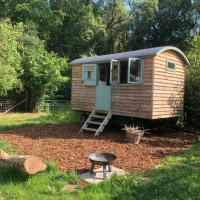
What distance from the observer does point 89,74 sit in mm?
13336

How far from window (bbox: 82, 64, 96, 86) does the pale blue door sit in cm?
45

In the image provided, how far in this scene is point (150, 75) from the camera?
11.0 m

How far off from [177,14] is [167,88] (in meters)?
20.3

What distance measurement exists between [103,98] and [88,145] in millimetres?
3209

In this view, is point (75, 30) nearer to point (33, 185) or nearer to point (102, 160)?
point (102, 160)

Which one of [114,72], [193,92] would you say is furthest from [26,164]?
[193,92]

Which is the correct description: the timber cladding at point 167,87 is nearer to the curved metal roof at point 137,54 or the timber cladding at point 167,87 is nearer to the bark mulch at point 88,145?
the curved metal roof at point 137,54

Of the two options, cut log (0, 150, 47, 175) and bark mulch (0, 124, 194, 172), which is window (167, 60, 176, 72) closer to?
bark mulch (0, 124, 194, 172)

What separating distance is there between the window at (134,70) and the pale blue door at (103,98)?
119cm

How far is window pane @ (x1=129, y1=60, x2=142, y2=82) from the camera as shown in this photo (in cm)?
1143

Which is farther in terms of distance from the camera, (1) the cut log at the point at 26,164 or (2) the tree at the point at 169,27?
(2) the tree at the point at 169,27

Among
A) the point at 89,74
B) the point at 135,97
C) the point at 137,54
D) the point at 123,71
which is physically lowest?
the point at 135,97

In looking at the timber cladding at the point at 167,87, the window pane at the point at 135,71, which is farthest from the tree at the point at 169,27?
the window pane at the point at 135,71

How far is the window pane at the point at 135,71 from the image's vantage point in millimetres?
11430
